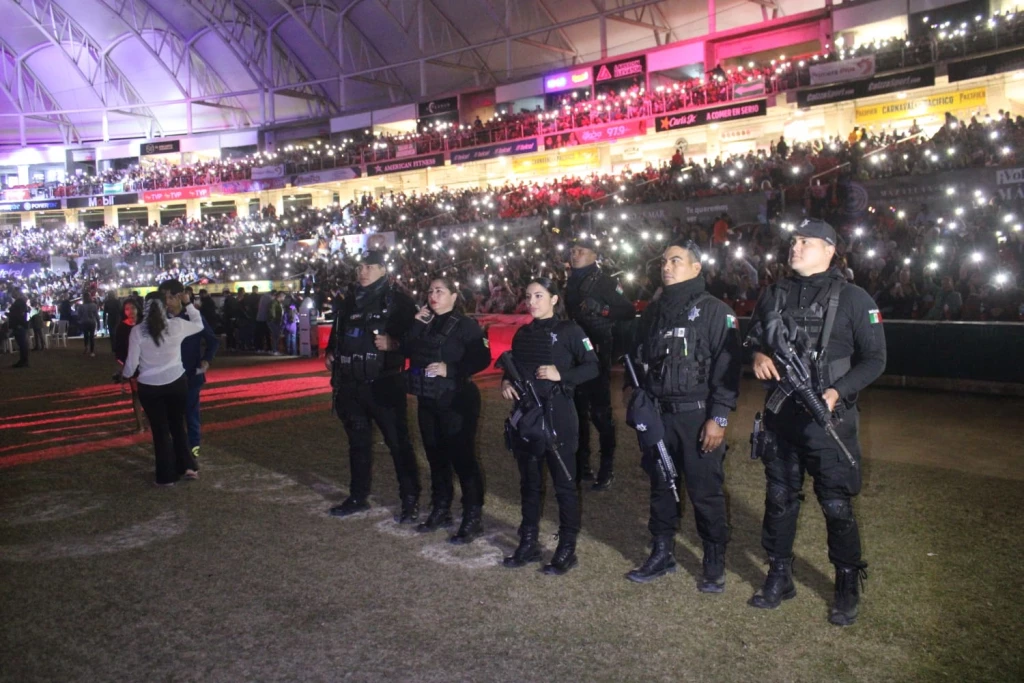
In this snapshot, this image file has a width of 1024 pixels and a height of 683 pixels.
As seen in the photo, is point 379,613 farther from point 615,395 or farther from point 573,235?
point 573,235

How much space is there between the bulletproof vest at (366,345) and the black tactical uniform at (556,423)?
1.28 metres

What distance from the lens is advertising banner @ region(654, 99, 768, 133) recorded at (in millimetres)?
28359

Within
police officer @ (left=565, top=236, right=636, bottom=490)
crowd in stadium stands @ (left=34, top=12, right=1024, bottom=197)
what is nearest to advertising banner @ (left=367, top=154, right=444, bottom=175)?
crowd in stadium stands @ (left=34, top=12, right=1024, bottom=197)

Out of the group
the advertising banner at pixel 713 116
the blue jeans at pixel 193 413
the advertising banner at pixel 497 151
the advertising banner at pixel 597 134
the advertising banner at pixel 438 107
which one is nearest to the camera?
the blue jeans at pixel 193 413

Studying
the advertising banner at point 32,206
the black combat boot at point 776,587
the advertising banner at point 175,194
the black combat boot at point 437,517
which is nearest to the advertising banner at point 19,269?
the advertising banner at point 32,206

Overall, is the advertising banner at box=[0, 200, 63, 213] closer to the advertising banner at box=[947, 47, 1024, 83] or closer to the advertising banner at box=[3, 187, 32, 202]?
the advertising banner at box=[3, 187, 32, 202]

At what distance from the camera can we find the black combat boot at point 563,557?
15.5 feet

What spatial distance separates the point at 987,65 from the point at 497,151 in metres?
19.9

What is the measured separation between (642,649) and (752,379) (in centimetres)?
975

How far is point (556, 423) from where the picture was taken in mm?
4785

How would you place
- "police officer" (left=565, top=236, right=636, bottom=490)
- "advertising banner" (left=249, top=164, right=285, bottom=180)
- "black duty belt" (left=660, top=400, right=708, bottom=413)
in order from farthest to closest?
"advertising banner" (left=249, top=164, right=285, bottom=180) < "police officer" (left=565, top=236, right=636, bottom=490) < "black duty belt" (left=660, top=400, right=708, bottom=413)

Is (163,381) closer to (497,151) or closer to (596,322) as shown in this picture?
(596,322)

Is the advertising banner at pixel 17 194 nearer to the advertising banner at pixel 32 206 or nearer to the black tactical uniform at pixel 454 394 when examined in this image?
the advertising banner at pixel 32 206

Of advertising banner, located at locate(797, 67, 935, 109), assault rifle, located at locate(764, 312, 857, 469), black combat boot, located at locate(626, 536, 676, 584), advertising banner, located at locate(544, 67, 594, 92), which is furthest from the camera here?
advertising banner, located at locate(544, 67, 594, 92)
